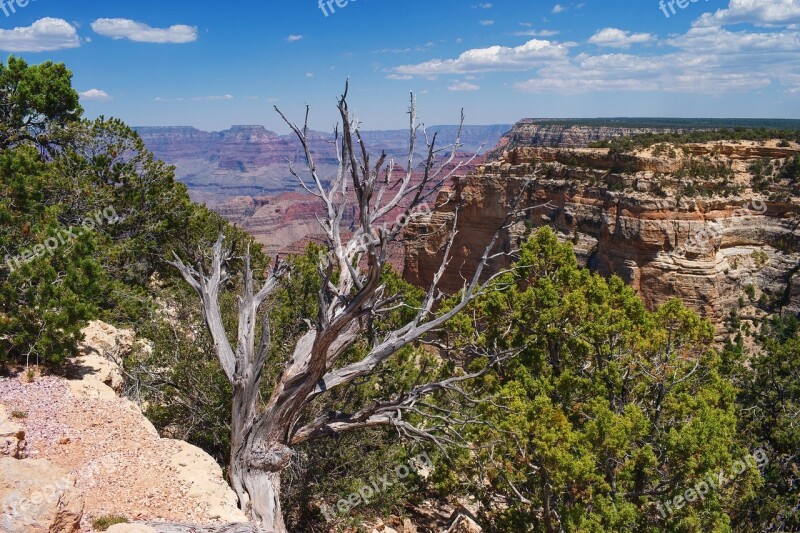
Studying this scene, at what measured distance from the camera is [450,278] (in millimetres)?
60781

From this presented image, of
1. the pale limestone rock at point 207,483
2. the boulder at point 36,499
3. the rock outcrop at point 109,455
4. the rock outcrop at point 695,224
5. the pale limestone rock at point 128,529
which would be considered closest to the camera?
the boulder at point 36,499

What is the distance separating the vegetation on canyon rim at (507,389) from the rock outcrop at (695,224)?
88.2 feet

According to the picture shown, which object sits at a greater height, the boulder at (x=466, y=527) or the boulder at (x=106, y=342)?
the boulder at (x=106, y=342)

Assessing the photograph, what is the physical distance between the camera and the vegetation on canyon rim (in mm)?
11070

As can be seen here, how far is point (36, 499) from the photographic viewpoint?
6.30m

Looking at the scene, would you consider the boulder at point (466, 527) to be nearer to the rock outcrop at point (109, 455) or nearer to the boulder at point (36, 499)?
the rock outcrop at point (109, 455)

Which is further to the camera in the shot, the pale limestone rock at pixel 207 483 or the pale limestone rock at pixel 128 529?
the pale limestone rock at pixel 207 483

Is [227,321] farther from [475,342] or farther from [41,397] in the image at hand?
[475,342]

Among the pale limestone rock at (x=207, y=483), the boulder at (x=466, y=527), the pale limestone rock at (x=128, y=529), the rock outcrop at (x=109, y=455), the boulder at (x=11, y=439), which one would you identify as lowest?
the boulder at (x=466, y=527)

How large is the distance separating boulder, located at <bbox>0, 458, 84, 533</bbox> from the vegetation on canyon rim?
4.37m

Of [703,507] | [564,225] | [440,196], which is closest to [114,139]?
[703,507]

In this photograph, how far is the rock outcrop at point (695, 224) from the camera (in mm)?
45219

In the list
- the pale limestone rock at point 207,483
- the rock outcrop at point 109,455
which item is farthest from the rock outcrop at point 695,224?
the pale limestone rock at point 207,483

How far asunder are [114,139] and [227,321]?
12.4 m
